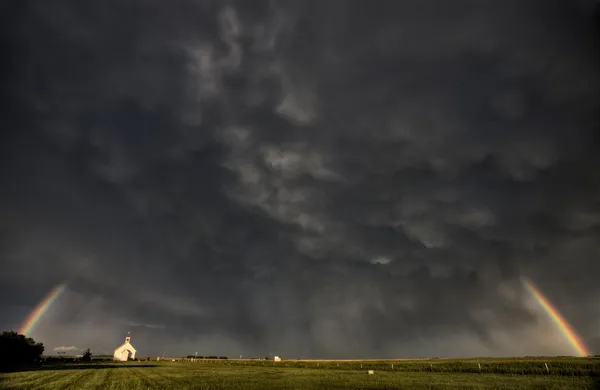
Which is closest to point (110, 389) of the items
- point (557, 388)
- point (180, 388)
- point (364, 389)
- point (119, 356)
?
point (180, 388)

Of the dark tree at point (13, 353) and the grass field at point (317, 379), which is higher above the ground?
the dark tree at point (13, 353)

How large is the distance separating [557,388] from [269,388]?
33208 mm

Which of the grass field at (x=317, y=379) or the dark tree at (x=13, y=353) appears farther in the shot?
the dark tree at (x=13, y=353)

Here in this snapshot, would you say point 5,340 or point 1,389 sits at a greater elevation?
point 5,340

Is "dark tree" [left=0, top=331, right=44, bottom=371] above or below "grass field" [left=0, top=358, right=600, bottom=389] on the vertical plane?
above

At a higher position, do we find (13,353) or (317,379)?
(13,353)

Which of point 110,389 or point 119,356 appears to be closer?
point 110,389

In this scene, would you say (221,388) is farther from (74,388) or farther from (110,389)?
(74,388)

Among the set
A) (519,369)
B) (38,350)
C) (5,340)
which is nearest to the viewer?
(519,369)

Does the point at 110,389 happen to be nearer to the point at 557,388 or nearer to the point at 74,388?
the point at 74,388

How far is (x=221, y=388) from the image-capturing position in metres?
41.1

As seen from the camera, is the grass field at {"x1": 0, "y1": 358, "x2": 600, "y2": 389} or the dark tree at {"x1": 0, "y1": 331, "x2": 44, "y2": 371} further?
the dark tree at {"x1": 0, "y1": 331, "x2": 44, "y2": 371}

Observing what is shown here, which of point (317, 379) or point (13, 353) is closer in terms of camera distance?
point (317, 379)

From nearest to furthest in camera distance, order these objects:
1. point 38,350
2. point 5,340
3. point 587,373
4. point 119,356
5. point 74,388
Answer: point 74,388 < point 587,373 < point 5,340 < point 38,350 < point 119,356
